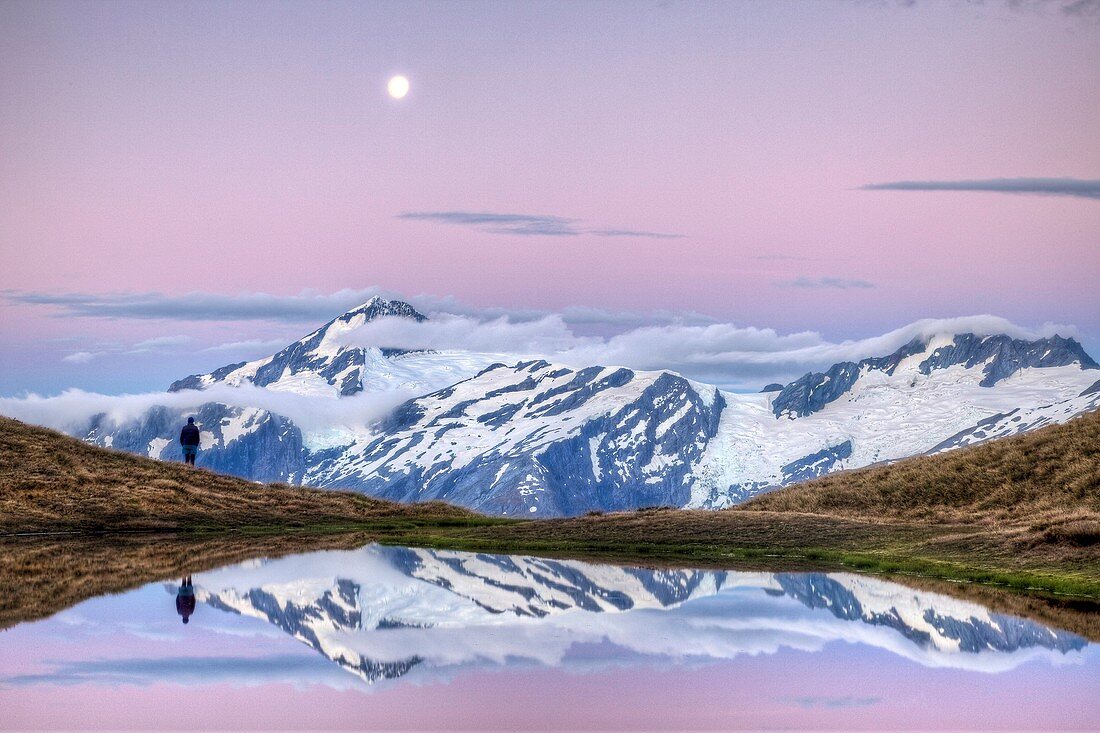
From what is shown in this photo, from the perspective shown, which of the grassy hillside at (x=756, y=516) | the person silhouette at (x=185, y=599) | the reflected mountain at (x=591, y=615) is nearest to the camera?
the reflected mountain at (x=591, y=615)

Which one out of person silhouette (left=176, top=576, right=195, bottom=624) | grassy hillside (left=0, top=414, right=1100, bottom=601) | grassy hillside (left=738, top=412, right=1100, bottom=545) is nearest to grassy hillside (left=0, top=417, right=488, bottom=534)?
grassy hillside (left=0, top=414, right=1100, bottom=601)

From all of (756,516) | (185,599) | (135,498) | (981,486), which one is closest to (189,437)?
(135,498)

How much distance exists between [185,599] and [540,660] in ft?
35.9

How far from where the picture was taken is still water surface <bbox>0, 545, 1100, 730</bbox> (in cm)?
1739

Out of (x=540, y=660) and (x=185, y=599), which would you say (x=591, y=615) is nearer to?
(x=540, y=660)

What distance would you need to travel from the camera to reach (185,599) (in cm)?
2850

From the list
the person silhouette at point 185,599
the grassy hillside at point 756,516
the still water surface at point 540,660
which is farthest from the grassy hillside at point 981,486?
the person silhouette at point 185,599

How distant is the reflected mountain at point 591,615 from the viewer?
22172 mm

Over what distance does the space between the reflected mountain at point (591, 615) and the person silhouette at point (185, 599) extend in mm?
355

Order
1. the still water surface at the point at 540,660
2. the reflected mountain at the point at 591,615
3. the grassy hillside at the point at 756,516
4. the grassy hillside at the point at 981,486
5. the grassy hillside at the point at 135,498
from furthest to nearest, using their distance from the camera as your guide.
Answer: the grassy hillside at the point at 135,498 < the grassy hillside at the point at 981,486 < the grassy hillside at the point at 756,516 < the reflected mountain at the point at 591,615 < the still water surface at the point at 540,660

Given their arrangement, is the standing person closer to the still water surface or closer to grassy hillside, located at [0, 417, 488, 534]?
grassy hillside, located at [0, 417, 488, 534]

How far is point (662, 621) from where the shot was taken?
2575cm

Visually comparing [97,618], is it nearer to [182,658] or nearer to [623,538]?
[182,658]

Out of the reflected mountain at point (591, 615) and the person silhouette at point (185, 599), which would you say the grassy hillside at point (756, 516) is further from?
the person silhouette at point (185, 599)
